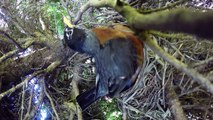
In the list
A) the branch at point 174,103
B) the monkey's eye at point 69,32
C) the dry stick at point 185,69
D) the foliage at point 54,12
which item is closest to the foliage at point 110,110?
the branch at point 174,103

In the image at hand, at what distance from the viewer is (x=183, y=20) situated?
0.88 m

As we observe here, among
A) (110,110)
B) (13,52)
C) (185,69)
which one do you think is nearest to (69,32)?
(185,69)

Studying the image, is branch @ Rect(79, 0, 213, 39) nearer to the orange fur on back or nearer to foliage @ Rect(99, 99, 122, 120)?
the orange fur on back

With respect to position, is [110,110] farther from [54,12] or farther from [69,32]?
[69,32]

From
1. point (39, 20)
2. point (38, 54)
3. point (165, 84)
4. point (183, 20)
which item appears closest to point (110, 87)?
point (183, 20)

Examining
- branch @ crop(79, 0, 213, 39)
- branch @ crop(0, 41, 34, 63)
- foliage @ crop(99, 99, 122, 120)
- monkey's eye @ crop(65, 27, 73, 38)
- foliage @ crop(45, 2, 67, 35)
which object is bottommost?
foliage @ crop(99, 99, 122, 120)

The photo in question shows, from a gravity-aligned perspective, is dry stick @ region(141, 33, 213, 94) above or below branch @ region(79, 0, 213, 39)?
below

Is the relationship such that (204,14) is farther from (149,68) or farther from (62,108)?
(62,108)

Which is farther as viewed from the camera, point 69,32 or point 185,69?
point 69,32

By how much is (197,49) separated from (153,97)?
637mm

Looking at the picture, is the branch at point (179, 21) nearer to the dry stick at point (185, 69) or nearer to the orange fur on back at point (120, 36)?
the dry stick at point (185, 69)

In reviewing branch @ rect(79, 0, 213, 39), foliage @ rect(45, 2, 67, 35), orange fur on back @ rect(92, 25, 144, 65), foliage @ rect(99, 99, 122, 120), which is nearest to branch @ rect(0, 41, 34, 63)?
foliage @ rect(45, 2, 67, 35)

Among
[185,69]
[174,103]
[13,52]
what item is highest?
[185,69]

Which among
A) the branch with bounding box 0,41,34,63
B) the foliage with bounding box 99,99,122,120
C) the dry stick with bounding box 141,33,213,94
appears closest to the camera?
the dry stick with bounding box 141,33,213,94
